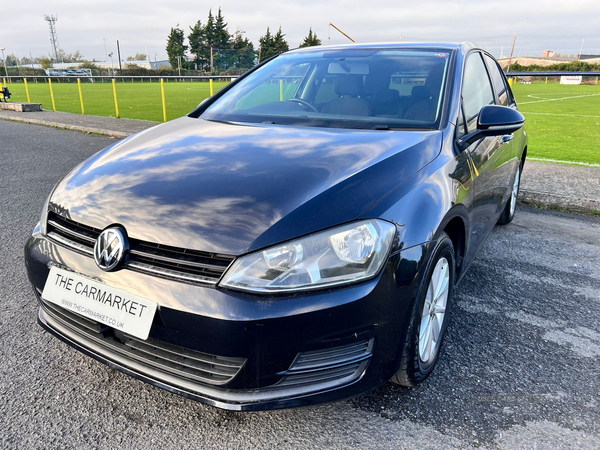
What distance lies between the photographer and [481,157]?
252 centimetres

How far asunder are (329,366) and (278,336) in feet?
0.74

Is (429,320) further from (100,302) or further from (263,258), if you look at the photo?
(100,302)

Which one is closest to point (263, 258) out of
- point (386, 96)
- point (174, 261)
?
point (174, 261)

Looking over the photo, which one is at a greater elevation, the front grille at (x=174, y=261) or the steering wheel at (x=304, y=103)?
the steering wheel at (x=304, y=103)

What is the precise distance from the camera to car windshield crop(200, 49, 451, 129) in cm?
244

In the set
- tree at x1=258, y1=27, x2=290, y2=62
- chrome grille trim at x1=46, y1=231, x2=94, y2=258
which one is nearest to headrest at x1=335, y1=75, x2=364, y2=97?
chrome grille trim at x1=46, y1=231, x2=94, y2=258

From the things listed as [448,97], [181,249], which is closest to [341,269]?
[181,249]

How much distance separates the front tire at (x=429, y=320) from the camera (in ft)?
5.71

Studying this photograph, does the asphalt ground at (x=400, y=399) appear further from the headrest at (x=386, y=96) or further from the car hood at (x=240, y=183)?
A: the headrest at (x=386, y=96)

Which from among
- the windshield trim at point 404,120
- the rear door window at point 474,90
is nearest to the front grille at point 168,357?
the windshield trim at point 404,120

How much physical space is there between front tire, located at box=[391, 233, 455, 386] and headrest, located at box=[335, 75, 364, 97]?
1.13m

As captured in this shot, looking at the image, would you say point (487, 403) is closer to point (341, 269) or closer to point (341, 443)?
point (341, 443)

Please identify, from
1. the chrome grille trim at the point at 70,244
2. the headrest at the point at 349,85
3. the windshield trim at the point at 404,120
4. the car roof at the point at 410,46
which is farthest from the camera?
the car roof at the point at 410,46

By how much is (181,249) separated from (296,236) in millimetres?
378
